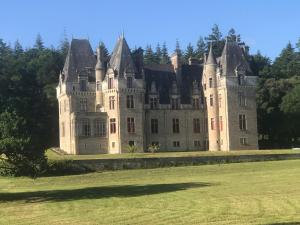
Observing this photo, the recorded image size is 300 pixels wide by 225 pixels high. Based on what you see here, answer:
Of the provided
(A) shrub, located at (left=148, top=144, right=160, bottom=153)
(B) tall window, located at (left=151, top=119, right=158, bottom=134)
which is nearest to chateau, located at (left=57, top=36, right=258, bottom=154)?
(B) tall window, located at (left=151, top=119, right=158, bottom=134)

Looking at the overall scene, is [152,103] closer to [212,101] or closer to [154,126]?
[154,126]

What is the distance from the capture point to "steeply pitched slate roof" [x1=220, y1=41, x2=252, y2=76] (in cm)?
6375

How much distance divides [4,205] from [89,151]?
3932 cm

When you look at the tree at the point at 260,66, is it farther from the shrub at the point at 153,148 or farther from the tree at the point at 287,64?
the shrub at the point at 153,148

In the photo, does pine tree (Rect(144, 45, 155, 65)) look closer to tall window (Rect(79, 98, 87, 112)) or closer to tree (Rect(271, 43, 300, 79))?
tree (Rect(271, 43, 300, 79))

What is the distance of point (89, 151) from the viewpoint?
61969mm

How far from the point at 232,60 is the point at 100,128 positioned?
16869 mm

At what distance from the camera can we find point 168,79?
68.6 meters

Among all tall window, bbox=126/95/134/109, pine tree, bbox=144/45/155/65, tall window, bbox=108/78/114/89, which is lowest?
tall window, bbox=126/95/134/109

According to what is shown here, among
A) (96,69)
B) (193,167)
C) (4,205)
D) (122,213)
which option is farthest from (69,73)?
(122,213)

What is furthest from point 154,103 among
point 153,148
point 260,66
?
point 260,66

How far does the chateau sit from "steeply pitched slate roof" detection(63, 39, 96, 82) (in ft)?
0.38

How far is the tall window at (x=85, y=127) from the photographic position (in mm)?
61812

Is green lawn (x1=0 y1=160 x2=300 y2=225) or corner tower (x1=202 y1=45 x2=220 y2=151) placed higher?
corner tower (x1=202 y1=45 x2=220 y2=151)
